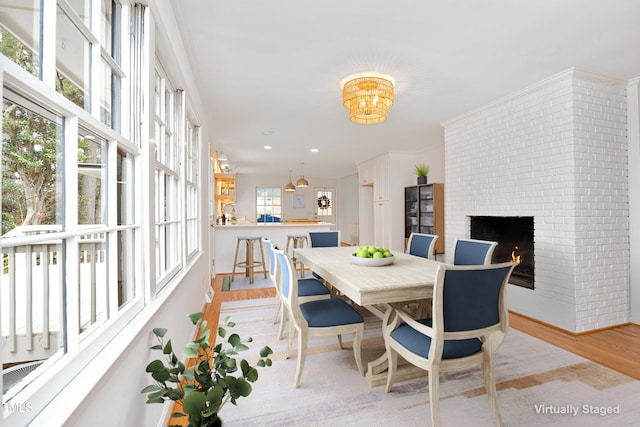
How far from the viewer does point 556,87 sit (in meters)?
2.86

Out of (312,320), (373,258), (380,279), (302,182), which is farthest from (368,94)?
(302,182)

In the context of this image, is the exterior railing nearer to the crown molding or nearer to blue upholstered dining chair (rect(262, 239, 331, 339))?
blue upholstered dining chair (rect(262, 239, 331, 339))

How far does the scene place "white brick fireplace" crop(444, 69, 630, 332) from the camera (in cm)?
276

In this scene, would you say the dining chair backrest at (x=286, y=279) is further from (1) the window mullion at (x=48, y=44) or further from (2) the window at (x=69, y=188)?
(1) the window mullion at (x=48, y=44)

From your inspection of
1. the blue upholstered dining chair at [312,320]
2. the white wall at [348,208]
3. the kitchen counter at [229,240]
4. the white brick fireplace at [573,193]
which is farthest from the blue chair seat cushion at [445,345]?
the white wall at [348,208]

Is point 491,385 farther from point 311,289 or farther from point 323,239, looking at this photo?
point 323,239

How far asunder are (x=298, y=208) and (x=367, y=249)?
26.6 feet

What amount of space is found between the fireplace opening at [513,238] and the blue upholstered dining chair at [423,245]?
102 cm

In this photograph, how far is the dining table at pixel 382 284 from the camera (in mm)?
1688

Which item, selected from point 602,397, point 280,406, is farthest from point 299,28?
point 602,397

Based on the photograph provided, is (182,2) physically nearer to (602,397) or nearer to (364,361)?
(364,361)

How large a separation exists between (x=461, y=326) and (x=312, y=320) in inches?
36.8

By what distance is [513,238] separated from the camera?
11.5ft

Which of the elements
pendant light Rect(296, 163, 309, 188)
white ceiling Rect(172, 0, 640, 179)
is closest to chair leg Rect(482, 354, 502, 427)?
white ceiling Rect(172, 0, 640, 179)
